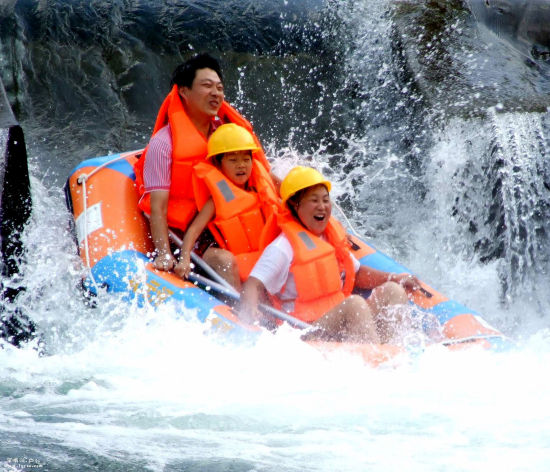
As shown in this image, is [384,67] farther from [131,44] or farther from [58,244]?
[58,244]

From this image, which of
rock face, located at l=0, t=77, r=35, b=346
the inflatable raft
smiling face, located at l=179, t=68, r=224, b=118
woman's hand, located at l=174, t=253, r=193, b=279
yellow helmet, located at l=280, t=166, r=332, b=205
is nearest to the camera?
the inflatable raft

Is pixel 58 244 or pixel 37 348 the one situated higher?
pixel 58 244

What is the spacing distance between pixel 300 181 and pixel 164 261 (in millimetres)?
865

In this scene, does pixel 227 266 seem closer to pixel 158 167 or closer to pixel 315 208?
pixel 315 208

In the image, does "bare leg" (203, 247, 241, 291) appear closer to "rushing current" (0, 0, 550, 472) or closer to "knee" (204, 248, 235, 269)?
"knee" (204, 248, 235, 269)

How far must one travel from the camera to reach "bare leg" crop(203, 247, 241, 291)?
4.66 meters

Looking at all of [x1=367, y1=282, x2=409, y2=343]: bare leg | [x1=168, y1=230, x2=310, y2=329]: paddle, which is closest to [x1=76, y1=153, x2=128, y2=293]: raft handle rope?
[x1=168, y1=230, x2=310, y2=329]: paddle

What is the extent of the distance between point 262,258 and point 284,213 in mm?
285

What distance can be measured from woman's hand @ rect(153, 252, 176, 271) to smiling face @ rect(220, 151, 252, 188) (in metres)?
0.55

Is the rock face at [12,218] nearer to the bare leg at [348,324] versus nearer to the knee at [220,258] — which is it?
the knee at [220,258]

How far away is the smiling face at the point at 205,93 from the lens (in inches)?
197

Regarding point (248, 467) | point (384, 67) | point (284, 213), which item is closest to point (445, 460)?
point (248, 467)

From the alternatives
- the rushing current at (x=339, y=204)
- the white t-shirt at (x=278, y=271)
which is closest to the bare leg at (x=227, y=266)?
the white t-shirt at (x=278, y=271)

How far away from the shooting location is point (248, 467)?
127 inches
